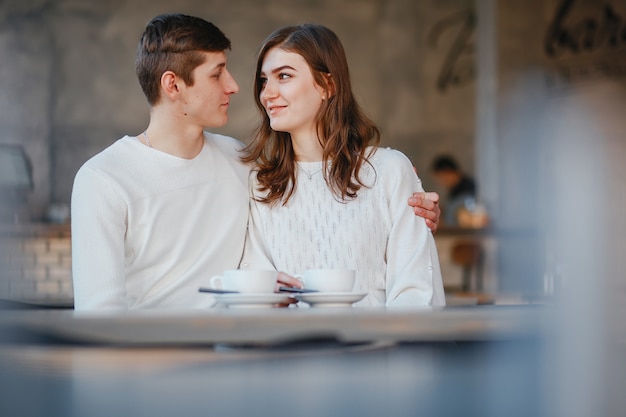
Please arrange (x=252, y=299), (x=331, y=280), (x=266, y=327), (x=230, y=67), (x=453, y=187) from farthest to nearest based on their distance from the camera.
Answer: (x=230, y=67), (x=453, y=187), (x=331, y=280), (x=252, y=299), (x=266, y=327)

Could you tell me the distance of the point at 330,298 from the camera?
4.69 ft

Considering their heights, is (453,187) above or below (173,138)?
above

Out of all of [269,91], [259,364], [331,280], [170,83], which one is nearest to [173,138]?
[170,83]

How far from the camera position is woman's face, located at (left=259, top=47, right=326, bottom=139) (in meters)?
2.16

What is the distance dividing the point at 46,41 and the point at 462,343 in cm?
847

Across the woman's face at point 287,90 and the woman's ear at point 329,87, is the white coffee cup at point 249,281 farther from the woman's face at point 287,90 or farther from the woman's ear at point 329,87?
the woman's ear at point 329,87

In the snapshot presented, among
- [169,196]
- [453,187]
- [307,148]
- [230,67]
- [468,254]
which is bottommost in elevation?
[468,254]

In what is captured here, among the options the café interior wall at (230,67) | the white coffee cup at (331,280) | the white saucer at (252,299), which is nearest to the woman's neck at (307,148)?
the white coffee cup at (331,280)

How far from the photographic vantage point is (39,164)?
8.45 metres

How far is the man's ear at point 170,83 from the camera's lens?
2.19 m

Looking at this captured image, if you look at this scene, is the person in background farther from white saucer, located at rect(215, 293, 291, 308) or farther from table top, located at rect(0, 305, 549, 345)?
table top, located at rect(0, 305, 549, 345)

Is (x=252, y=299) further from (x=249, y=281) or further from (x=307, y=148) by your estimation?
(x=307, y=148)

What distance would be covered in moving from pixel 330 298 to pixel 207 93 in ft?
3.05

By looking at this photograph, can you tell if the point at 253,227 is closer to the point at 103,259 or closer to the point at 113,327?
the point at 103,259
